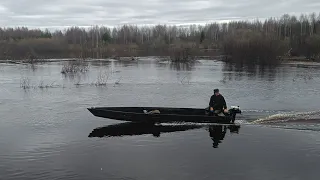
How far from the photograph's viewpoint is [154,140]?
1962cm

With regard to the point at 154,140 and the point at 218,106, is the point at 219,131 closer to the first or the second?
the point at 218,106

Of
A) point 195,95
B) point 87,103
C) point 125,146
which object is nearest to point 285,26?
point 195,95

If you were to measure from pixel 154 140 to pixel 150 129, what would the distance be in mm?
2022

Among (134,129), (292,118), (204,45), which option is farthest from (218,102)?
(204,45)

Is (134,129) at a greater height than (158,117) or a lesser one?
lesser

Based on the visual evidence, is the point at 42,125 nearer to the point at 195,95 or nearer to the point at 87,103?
the point at 87,103

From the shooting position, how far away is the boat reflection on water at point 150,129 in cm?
2069

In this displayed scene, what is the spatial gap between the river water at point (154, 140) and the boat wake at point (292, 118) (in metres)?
0.06

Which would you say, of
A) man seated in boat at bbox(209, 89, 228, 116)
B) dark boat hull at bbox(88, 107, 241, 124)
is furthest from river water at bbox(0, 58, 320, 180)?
man seated in boat at bbox(209, 89, 228, 116)

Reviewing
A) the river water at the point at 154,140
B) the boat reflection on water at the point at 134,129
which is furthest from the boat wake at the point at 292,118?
the boat reflection on water at the point at 134,129

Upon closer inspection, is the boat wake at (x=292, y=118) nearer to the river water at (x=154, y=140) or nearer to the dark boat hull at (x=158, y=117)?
the river water at (x=154, y=140)

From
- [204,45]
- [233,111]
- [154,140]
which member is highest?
[204,45]

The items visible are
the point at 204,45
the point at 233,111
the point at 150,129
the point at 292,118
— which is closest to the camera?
the point at 233,111

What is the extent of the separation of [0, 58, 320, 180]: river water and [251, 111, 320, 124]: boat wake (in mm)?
61
